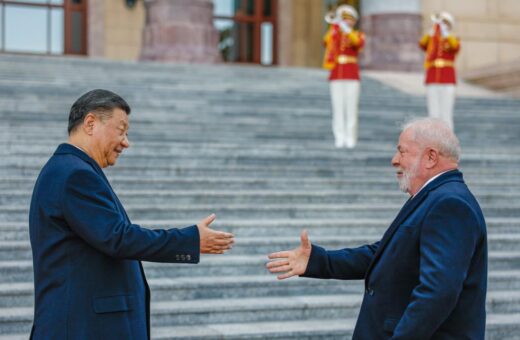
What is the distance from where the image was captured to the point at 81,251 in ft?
11.5

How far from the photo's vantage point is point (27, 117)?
1081 centimetres

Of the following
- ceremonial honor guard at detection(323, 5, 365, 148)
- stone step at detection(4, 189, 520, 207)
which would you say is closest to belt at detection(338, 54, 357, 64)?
ceremonial honor guard at detection(323, 5, 365, 148)

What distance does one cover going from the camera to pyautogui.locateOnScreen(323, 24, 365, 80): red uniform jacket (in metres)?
12.0

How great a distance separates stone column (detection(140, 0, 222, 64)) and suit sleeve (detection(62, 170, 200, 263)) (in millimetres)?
13884

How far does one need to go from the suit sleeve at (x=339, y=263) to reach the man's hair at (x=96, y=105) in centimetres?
95

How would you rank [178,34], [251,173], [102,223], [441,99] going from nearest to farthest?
[102,223] → [251,173] → [441,99] → [178,34]

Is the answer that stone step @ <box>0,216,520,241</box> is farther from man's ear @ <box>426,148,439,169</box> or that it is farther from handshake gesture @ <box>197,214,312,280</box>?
man's ear @ <box>426,148,439,169</box>

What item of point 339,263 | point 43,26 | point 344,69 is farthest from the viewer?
point 43,26

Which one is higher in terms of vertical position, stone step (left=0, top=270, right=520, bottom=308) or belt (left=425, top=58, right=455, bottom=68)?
belt (left=425, top=58, right=455, bottom=68)

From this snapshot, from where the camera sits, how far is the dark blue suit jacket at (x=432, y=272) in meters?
3.29

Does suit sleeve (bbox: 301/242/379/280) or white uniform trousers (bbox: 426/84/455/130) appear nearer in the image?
suit sleeve (bbox: 301/242/379/280)

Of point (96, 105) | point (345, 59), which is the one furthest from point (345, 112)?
point (96, 105)

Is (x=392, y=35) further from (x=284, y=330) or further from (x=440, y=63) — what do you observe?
(x=284, y=330)

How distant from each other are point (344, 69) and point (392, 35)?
313 inches
